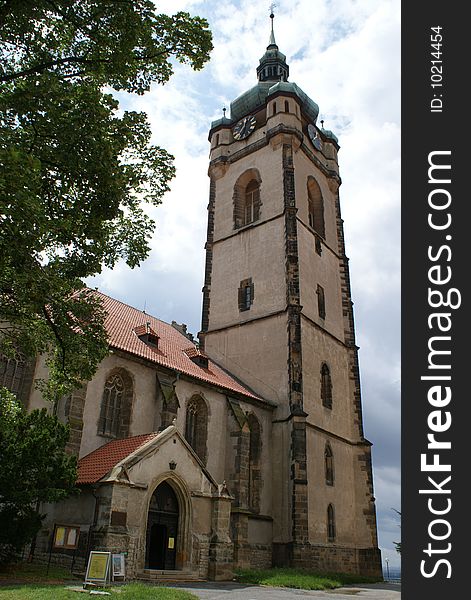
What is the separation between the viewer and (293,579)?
16.5 meters

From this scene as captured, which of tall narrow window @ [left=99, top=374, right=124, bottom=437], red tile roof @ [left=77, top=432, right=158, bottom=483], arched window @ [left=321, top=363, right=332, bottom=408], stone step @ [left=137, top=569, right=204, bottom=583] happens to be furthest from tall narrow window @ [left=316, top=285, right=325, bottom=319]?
stone step @ [left=137, top=569, right=204, bottom=583]

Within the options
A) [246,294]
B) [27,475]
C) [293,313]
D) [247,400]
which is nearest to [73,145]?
[27,475]

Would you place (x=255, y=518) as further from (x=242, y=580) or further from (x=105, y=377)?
(x=105, y=377)

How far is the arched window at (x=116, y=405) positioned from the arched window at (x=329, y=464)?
1051cm

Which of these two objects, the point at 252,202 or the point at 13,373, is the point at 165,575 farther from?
the point at 252,202

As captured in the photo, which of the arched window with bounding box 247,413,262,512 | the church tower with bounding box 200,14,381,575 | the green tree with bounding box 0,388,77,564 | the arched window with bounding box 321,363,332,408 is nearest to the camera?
the green tree with bounding box 0,388,77,564

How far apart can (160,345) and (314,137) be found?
18.2 metres

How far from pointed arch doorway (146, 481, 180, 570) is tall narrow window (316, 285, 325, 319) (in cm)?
1466

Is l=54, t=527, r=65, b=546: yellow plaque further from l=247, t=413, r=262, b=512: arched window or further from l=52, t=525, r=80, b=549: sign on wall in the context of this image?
l=247, t=413, r=262, b=512: arched window

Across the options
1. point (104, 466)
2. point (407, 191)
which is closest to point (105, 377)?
point (104, 466)

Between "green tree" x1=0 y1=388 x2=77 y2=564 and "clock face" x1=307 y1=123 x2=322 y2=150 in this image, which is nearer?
"green tree" x1=0 y1=388 x2=77 y2=564

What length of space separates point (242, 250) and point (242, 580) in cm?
1721

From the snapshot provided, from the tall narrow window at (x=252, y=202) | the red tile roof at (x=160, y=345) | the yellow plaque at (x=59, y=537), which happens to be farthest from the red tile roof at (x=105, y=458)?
the tall narrow window at (x=252, y=202)

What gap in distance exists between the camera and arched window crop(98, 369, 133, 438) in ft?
56.8
